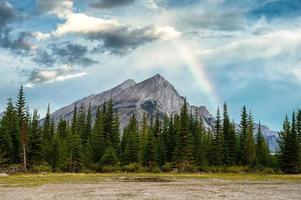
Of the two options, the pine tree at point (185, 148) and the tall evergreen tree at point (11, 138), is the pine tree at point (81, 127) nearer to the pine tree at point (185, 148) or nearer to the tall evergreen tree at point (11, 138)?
the tall evergreen tree at point (11, 138)

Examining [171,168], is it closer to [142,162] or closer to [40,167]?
[142,162]

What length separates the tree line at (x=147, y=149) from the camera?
117438 mm

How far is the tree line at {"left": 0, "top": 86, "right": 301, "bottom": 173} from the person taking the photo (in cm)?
11744

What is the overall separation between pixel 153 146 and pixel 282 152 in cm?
3555

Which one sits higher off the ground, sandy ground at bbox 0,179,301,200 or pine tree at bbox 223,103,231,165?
pine tree at bbox 223,103,231,165

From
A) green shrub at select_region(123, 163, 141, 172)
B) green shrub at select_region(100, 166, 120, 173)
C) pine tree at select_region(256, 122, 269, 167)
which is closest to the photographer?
green shrub at select_region(100, 166, 120, 173)

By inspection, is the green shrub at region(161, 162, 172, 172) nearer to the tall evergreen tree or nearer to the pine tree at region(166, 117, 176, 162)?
the pine tree at region(166, 117, 176, 162)

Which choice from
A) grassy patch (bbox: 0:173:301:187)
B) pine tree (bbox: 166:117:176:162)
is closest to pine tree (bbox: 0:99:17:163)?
grassy patch (bbox: 0:173:301:187)

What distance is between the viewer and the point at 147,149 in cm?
12369

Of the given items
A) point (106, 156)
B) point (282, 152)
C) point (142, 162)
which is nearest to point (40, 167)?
point (106, 156)

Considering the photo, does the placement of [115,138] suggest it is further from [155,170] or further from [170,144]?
[155,170]

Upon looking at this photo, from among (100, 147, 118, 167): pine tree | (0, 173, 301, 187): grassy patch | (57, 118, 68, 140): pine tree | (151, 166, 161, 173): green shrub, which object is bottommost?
(0, 173, 301, 187): grassy patch

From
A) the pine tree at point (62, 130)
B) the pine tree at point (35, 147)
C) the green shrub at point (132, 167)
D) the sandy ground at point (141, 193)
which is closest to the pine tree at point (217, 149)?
the green shrub at point (132, 167)

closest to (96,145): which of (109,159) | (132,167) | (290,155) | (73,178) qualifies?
(109,159)
